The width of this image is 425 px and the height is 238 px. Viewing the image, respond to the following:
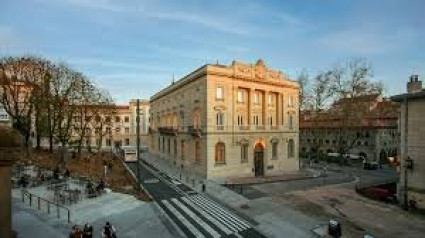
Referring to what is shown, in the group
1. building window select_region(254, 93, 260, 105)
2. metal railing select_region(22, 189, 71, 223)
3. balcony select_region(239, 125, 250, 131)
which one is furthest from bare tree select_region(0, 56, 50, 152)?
building window select_region(254, 93, 260, 105)

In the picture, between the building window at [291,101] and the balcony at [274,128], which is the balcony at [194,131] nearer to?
the balcony at [274,128]

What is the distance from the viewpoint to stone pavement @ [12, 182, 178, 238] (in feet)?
58.7

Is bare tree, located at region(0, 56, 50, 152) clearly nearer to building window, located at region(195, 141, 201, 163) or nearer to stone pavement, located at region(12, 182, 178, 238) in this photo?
stone pavement, located at region(12, 182, 178, 238)

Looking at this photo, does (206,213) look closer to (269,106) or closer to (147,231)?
(147,231)

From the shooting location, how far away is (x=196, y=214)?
23.1m

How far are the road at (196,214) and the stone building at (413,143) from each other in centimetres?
1367

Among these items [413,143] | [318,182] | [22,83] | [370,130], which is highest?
[22,83]

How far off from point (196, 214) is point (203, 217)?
2.87 ft

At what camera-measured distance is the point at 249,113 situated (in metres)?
40.3

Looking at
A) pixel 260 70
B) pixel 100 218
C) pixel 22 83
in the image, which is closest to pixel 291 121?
pixel 260 70

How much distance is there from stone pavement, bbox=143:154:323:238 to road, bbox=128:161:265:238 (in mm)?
884

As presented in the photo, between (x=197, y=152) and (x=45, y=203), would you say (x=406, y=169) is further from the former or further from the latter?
(x=45, y=203)

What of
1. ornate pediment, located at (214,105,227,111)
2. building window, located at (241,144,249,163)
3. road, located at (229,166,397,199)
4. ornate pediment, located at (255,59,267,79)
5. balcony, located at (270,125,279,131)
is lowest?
road, located at (229,166,397,199)

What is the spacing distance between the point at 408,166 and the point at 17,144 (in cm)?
2619
